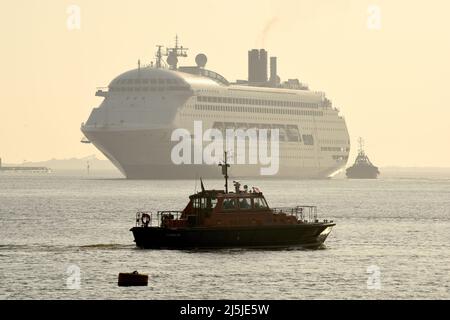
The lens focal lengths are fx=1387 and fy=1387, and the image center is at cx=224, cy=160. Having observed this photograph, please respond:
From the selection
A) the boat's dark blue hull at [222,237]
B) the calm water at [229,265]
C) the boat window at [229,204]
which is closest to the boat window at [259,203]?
the boat's dark blue hull at [222,237]

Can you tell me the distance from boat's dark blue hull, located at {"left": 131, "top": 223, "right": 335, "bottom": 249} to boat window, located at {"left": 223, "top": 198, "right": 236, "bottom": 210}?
99 cm

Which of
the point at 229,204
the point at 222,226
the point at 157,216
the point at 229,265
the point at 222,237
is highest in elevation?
the point at 229,204

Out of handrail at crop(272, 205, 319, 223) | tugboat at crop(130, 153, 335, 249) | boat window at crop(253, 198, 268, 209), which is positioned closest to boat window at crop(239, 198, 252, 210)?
tugboat at crop(130, 153, 335, 249)

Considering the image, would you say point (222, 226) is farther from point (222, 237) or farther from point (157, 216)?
point (157, 216)

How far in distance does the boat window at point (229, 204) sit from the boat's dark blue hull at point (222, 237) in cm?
99

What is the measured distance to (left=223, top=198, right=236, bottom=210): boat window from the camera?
6316 cm

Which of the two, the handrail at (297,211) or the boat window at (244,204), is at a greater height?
the boat window at (244,204)

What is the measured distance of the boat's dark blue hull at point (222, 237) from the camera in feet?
206

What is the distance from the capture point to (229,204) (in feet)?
208

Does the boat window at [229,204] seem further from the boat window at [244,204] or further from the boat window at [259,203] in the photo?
the boat window at [259,203]

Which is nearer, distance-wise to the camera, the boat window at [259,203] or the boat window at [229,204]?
the boat window at [229,204]

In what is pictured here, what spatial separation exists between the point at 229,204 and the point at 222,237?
1577 mm

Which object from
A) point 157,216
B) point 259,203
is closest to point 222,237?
point 259,203
